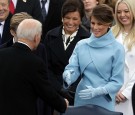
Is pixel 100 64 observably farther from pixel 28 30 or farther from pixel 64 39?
pixel 64 39

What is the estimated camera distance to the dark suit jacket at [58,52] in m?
6.98

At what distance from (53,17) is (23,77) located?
2799mm

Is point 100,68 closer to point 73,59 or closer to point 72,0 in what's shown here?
point 73,59

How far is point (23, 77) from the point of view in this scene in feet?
17.5

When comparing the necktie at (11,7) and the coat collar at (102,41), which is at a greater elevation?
the coat collar at (102,41)

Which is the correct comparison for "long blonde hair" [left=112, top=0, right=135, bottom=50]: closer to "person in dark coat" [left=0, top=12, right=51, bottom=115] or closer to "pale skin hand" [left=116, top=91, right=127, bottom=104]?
"pale skin hand" [left=116, top=91, right=127, bottom=104]

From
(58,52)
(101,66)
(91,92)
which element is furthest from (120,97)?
(58,52)

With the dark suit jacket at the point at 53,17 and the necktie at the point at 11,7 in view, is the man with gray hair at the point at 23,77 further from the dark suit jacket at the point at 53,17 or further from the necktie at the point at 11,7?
the necktie at the point at 11,7

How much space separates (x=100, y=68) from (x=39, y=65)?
77 cm

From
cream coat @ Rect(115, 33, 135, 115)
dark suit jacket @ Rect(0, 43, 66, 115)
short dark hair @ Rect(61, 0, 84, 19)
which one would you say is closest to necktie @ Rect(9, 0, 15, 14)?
short dark hair @ Rect(61, 0, 84, 19)

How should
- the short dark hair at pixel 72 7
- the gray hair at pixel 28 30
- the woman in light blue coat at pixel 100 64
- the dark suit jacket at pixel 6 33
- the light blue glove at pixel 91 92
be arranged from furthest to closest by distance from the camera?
the dark suit jacket at pixel 6 33 < the short dark hair at pixel 72 7 < the woman in light blue coat at pixel 100 64 < the light blue glove at pixel 91 92 < the gray hair at pixel 28 30

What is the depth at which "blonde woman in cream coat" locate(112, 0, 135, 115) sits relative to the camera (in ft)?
21.4

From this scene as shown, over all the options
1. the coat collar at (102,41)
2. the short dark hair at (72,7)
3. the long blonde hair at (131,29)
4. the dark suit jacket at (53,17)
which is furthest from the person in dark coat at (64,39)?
the coat collar at (102,41)

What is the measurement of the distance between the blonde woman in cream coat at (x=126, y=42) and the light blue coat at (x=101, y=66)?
24.4 inches
